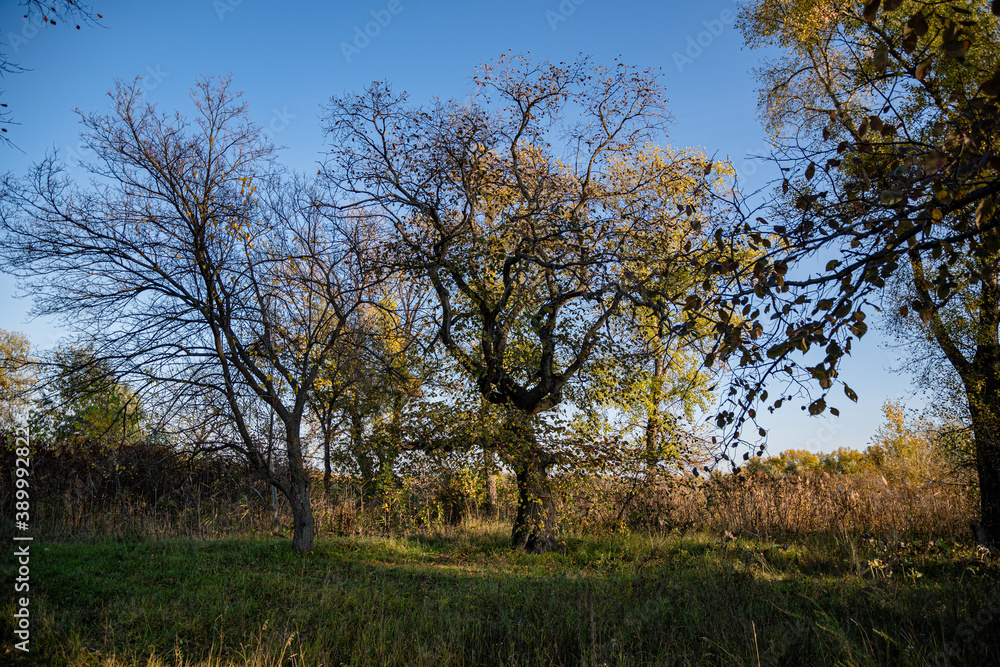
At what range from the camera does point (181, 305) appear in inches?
371

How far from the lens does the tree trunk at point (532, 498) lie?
11117mm

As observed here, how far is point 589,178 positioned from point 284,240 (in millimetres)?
6426

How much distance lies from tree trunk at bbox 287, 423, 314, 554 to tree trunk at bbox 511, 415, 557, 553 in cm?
391

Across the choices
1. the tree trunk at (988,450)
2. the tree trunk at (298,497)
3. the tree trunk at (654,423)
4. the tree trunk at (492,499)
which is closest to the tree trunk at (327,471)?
the tree trunk at (492,499)

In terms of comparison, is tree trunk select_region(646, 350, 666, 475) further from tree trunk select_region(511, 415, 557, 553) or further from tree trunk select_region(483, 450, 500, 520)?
tree trunk select_region(483, 450, 500, 520)

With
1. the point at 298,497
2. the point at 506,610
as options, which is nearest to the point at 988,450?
the point at 506,610

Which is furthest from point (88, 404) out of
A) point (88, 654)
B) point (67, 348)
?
point (88, 654)

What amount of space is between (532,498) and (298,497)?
4.33m

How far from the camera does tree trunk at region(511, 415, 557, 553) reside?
438 inches

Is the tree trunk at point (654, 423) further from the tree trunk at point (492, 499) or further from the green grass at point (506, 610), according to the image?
the tree trunk at point (492, 499)

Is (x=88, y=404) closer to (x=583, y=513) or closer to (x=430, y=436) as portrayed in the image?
(x=430, y=436)

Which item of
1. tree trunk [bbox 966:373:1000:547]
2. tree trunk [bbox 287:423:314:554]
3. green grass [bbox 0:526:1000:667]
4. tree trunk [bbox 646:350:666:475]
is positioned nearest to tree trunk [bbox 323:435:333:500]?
tree trunk [bbox 287:423:314:554]

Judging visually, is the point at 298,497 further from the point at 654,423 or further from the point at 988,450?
the point at 988,450

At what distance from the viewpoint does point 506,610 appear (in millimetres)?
6172
